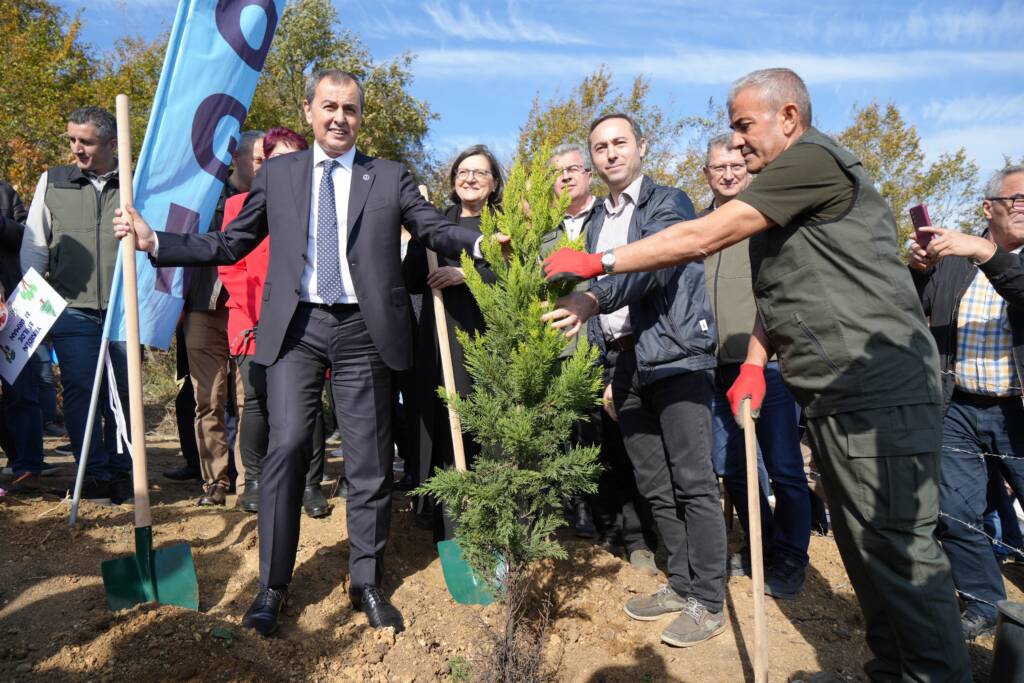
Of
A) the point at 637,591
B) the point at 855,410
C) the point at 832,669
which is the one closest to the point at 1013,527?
the point at 832,669

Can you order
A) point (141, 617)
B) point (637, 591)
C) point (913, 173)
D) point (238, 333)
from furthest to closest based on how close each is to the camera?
point (913, 173) < point (238, 333) < point (637, 591) < point (141, 617)

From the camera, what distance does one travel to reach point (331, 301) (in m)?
3.60

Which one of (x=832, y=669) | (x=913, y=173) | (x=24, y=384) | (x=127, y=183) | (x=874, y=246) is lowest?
(x=832, y=669)

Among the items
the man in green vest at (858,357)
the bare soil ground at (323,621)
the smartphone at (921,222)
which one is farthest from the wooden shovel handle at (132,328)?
the smartphone at (921,222)

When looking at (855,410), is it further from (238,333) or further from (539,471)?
(238,333)

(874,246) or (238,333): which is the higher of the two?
(874,246)

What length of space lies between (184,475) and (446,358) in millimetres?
3300

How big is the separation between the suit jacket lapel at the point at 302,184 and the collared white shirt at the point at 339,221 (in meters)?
0.02

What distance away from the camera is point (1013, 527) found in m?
5.04

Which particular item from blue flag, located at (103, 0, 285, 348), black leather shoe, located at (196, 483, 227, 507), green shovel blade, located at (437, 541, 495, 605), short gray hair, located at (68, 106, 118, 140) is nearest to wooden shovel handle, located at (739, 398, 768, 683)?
green shovel blade, located at (437, 541, 495, 605)

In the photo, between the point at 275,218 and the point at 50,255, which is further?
the point at 50,255

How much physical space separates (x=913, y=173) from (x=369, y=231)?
32.8 meters

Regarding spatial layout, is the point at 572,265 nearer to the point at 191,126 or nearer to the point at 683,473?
the point at 683,473

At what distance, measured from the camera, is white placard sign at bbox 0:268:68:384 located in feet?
14.2
